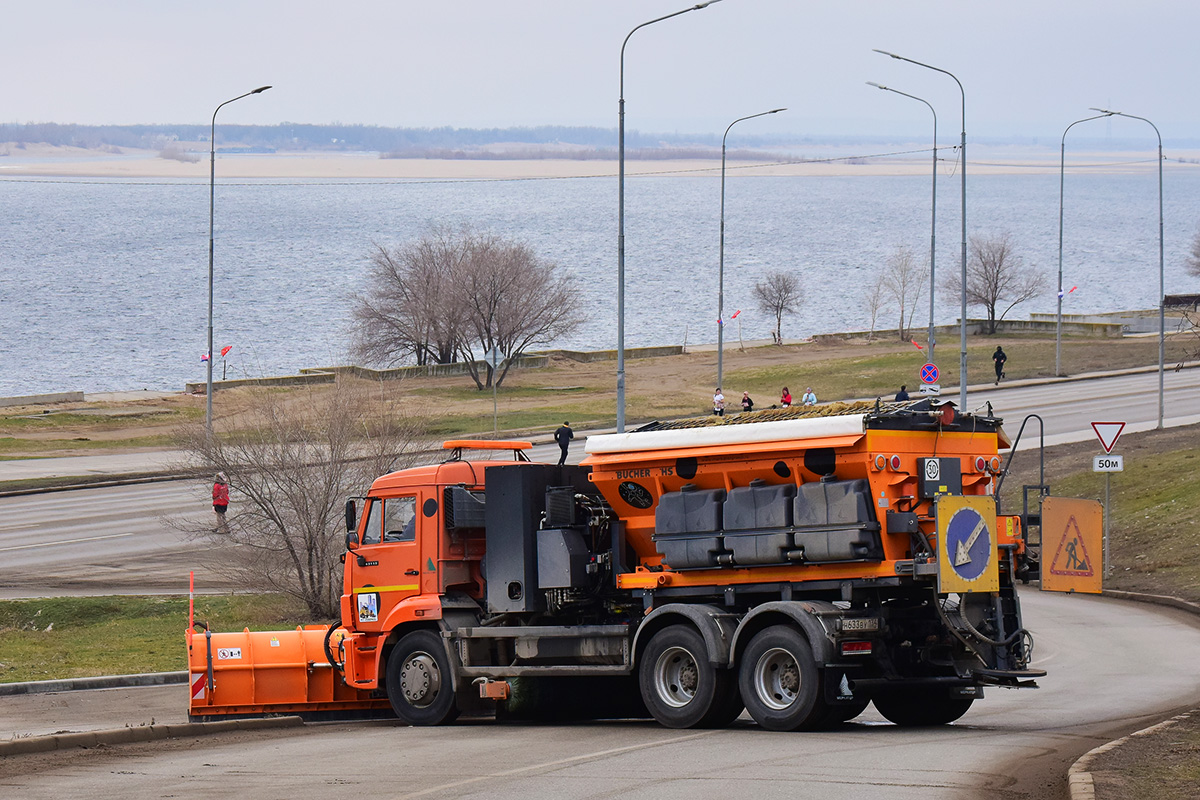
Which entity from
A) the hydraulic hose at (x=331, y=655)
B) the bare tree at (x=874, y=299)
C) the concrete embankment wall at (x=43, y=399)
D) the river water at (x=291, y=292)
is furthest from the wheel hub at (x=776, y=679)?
the bare tree at (x=874, y=299)

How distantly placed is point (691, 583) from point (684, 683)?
101 cm

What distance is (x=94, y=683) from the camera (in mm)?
19641

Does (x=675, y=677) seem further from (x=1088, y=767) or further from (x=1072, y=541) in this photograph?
(x=1088, y=767)

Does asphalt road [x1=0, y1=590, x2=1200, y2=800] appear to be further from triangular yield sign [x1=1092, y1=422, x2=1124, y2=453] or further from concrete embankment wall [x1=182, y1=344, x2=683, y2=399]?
concrete embankment wall [x1=182, y1=344, x2=683, y2=399]

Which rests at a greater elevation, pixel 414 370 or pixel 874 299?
pixel 874 299

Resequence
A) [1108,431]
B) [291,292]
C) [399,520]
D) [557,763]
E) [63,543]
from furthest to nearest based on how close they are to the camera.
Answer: [291,292] → [63,543] → [1108,431] → [399,520] → [557,763]

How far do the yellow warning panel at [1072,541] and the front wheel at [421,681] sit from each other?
21.7ft

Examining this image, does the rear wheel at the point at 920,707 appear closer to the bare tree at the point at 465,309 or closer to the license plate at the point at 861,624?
the license plate at the point at 861,624

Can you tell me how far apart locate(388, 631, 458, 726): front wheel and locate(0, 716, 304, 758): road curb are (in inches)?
49.5

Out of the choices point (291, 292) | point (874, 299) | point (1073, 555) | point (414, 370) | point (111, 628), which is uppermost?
point (291, 292)

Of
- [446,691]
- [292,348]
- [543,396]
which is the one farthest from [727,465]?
[292,348]

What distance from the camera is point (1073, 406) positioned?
167 ft

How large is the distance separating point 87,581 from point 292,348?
73577 mm

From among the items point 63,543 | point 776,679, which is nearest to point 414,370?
point 63,543
